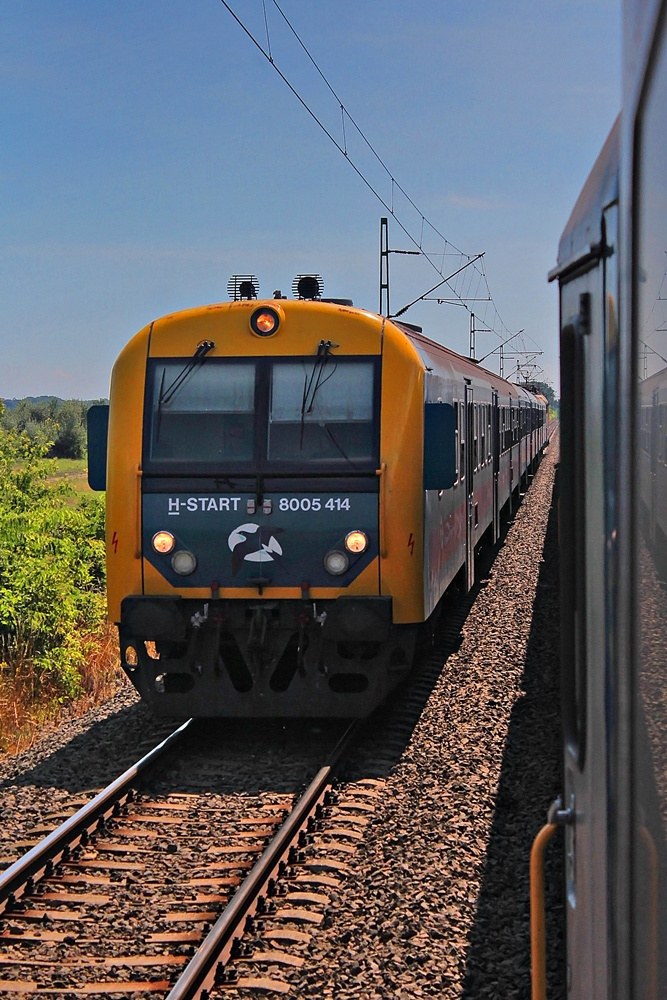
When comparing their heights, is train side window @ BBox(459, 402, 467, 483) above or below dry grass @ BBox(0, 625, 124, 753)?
above

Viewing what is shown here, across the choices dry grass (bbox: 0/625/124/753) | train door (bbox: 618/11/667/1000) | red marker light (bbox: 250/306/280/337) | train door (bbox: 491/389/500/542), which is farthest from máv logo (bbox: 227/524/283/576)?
train door (bbox: 491/389/500/542)

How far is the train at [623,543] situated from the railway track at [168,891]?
2911mm

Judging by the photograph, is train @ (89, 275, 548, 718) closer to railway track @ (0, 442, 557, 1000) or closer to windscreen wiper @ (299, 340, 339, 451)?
windscreen wiper @ (299, 340, 339, 451)

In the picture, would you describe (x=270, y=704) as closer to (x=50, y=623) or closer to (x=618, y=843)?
(x=50, y=623)

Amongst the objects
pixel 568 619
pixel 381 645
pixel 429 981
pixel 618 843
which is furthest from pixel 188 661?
pixel 618 843

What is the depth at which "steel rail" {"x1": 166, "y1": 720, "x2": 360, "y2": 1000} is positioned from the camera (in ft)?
14.6

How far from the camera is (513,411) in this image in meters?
22.3

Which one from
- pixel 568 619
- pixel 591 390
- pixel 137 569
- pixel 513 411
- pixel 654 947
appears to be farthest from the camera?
pixel 513 411

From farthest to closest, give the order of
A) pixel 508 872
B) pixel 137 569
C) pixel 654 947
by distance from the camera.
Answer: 1. pixel 137 569
2. pixel 508 872
3. pixel 654 947

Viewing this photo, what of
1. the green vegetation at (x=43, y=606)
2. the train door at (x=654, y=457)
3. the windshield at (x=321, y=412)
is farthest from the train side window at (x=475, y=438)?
the train door at (x=654, y=457)

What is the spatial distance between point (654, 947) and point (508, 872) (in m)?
4.46

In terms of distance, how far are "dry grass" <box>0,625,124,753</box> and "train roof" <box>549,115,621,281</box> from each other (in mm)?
7669

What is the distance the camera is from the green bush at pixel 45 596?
11.0m

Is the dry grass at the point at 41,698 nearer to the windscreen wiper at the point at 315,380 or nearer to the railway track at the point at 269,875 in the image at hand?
the railway track at the point at 269,875
